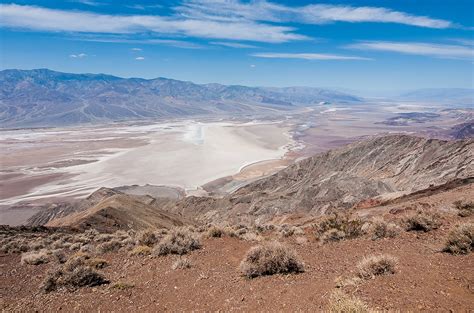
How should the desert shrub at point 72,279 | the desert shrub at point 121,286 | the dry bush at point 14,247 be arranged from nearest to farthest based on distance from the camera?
the desert shrub at point 121,286, the desert shrub at point 72,279, the dry bush at point 14,247

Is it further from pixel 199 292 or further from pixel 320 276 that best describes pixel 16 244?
pixel 320 276

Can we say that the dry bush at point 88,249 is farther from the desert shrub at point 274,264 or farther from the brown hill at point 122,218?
the brown hill at point 122,218

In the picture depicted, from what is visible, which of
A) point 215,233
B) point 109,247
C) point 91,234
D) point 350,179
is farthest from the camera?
point 350,179

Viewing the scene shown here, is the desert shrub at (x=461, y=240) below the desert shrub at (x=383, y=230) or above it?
above

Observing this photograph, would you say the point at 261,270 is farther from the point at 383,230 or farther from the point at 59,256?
the point at 59,256

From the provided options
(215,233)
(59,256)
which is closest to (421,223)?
(215,233)

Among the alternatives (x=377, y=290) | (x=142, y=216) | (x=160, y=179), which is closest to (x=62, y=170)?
(x=160, y=179)

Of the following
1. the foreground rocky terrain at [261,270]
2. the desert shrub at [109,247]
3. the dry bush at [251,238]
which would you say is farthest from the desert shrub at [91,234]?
the dry bush at [251,238]
